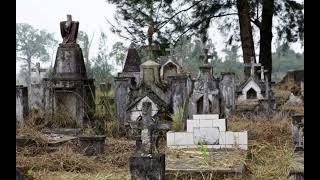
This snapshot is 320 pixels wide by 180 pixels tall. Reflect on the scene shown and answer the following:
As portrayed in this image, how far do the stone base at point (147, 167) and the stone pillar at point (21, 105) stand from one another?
5.23 meters

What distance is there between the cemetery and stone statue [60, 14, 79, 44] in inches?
0.8

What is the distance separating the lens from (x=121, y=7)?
1472cm

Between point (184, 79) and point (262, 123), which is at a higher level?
point (184, 79)

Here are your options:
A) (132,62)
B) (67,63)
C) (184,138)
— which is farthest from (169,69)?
(184,138)

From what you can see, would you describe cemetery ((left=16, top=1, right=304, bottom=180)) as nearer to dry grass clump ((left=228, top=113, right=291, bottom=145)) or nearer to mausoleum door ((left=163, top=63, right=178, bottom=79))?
dry grass clump ((left=228, top=113, right=291, bottom=145))

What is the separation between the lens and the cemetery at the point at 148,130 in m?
5.63

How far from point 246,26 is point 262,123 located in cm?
631

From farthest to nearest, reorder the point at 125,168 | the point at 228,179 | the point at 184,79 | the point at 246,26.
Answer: the point at 246,26 → the point at 184,79 → the point at 125,168 → the point at 228,179

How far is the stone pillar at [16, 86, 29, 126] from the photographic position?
32.4 feet
